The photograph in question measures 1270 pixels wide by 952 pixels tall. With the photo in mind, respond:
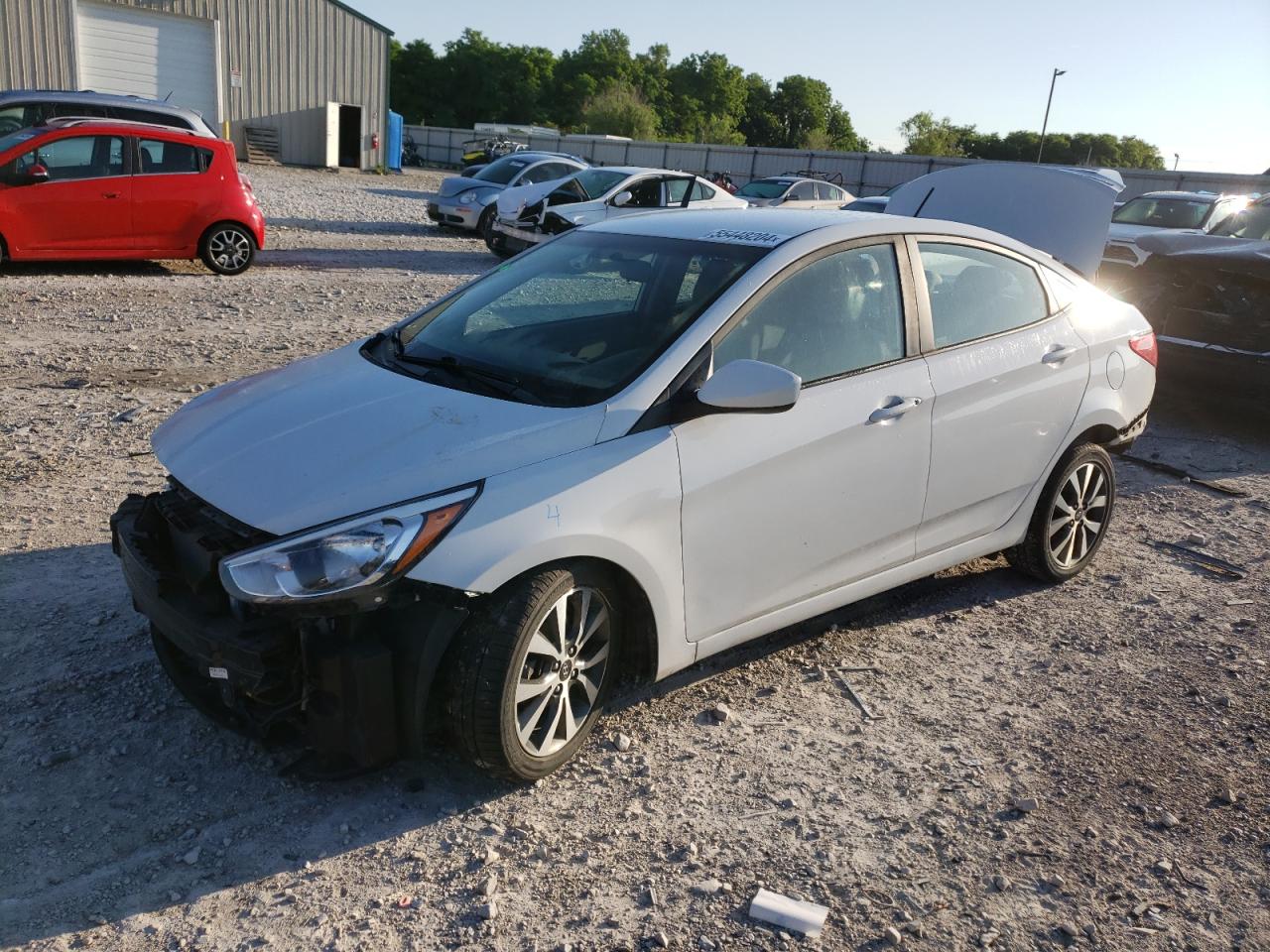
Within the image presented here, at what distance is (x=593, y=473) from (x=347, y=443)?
2.51 feet

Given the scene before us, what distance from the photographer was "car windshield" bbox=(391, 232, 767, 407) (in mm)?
3600

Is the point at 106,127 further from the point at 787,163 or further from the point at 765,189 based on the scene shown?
the point at 787,163

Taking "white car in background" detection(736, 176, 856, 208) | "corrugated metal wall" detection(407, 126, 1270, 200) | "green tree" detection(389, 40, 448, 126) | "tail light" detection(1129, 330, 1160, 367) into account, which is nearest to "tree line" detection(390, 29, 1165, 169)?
"green tree" detection(389, 40, 448, 126)

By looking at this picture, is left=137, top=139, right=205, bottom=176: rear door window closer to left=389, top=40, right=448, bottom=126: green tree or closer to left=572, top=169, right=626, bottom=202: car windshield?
left=572, top=169, right=626, bottom=202: car windshield

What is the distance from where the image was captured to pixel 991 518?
15.2ft

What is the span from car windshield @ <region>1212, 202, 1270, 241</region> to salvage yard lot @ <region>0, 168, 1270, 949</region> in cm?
604

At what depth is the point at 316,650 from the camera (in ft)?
9.77

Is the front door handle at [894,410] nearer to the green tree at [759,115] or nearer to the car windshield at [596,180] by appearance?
the car windshield at [596,180]

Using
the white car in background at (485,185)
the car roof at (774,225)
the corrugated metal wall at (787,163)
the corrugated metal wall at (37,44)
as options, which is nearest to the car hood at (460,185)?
the white car in background at (485,185)

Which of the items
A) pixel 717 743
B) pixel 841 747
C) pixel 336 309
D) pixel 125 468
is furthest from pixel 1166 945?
pixel 336 309

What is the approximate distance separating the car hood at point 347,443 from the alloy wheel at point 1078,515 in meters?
2.70

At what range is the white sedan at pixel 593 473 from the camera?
3012 millimetres

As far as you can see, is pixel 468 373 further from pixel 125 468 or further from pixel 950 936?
pixel 125 468

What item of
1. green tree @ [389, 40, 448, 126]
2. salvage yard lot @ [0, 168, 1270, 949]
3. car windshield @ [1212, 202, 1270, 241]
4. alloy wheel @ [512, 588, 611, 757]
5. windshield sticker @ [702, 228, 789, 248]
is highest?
green tree @ [389, 40, 448, 126]
